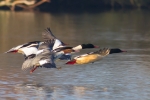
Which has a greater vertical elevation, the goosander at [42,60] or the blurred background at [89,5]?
the goosander at [42,60]

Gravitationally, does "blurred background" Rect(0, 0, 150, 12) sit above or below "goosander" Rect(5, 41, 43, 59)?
below

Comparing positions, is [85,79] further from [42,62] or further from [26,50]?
[42,62]

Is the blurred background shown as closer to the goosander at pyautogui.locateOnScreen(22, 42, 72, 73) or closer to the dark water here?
the dark water

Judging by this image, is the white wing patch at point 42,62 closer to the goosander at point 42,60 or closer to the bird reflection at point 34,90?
the goosander at point 42,60

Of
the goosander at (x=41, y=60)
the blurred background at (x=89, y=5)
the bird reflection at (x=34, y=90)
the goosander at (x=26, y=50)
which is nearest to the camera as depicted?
the bird reflection at (x=34, y=90)

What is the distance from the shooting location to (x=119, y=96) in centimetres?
1119

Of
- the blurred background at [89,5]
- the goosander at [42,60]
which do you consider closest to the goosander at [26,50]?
the goosander at [42,60]

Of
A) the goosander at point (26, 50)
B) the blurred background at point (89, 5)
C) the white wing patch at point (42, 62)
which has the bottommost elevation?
the blurred background at point (89, 5)

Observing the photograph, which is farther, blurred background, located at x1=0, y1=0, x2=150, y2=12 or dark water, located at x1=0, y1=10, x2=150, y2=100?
blurred background, located at x1=0, y1=0, x2=150, y2=12

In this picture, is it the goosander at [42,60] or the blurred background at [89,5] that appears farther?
the blurred background at [89,5]

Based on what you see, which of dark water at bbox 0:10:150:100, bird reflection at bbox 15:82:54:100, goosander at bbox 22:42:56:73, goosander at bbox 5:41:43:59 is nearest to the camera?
bird reflection at bbox 15:82:54:100

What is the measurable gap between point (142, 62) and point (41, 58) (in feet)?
15.4

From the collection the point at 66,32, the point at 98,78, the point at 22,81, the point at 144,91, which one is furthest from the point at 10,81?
the point at 66,32

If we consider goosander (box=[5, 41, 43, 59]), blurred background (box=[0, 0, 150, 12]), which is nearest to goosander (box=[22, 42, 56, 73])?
goosander (box=[5, 41, 43, 59])
